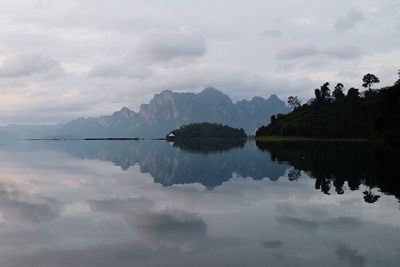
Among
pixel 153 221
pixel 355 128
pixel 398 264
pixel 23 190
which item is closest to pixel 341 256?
pixel 398 264

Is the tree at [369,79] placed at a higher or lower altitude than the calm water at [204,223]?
higher

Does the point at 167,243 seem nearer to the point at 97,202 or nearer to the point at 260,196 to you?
the point at 97,202

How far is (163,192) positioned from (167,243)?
18237mm

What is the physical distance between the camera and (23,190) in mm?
40125

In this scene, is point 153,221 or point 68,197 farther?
point 68,197

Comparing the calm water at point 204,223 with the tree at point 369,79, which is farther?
the tree at point 369,79

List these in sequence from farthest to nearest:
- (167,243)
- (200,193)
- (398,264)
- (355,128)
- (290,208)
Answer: (355,128)
(200,193)
(290,208)
(167,243)
(398,264)

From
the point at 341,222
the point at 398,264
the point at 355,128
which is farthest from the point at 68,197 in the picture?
the point at 355,128

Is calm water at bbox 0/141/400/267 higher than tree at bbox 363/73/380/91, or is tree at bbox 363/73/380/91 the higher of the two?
tree at bbox 363/73/380/91

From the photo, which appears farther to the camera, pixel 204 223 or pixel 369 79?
pixel 369 79

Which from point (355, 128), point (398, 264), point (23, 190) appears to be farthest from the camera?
point (355, 128)

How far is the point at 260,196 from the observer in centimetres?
3453

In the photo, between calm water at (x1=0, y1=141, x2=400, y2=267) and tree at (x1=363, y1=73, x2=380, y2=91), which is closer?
calm water at (x1=0, y1=141, x2=400, y2=267)

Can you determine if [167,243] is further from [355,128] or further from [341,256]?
[355,128]
